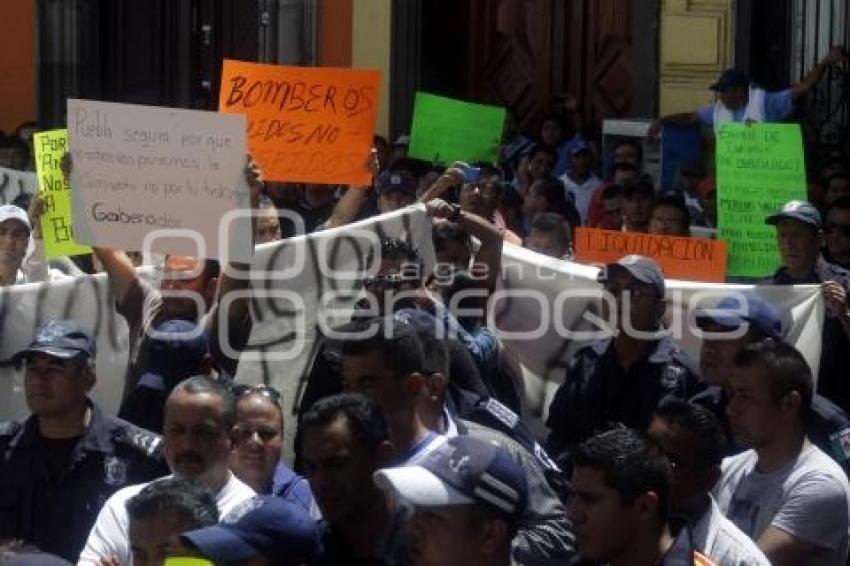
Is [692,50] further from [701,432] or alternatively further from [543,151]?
[701,432]

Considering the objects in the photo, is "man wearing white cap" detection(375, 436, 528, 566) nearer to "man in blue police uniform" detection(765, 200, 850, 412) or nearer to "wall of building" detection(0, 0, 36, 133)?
"man in blue police uniform" detection(765, 200, 850, 412)

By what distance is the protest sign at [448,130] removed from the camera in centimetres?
1125

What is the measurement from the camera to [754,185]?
9.37 metres

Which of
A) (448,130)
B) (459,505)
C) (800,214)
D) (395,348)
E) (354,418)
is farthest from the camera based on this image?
(448,130)

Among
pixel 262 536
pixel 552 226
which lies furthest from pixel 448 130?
pixel 262 536

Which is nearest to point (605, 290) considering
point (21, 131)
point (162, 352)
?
point (162, 352)

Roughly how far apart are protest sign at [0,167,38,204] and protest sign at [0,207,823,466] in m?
3.86

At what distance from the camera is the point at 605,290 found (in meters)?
7.26

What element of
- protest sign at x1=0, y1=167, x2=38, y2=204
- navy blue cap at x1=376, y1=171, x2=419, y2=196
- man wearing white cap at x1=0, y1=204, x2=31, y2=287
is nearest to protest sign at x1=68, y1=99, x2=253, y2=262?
man wearing white cap at x1=0, y1=204, x2=31, y2=287

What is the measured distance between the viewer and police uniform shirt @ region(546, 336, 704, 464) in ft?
22.1

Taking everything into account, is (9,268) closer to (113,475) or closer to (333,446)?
(113,475)

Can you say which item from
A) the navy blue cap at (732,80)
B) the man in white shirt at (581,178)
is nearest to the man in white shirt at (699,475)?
the navy blue cap at (732,80)

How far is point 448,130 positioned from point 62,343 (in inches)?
210

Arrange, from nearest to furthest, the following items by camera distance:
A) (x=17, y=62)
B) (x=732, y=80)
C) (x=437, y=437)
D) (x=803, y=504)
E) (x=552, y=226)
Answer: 1. (x=437, y=437)
2. (x=803, y=504)
3. (x=552, y=226)
4. (x=732, y=80)
5. (x=17, y=62)
